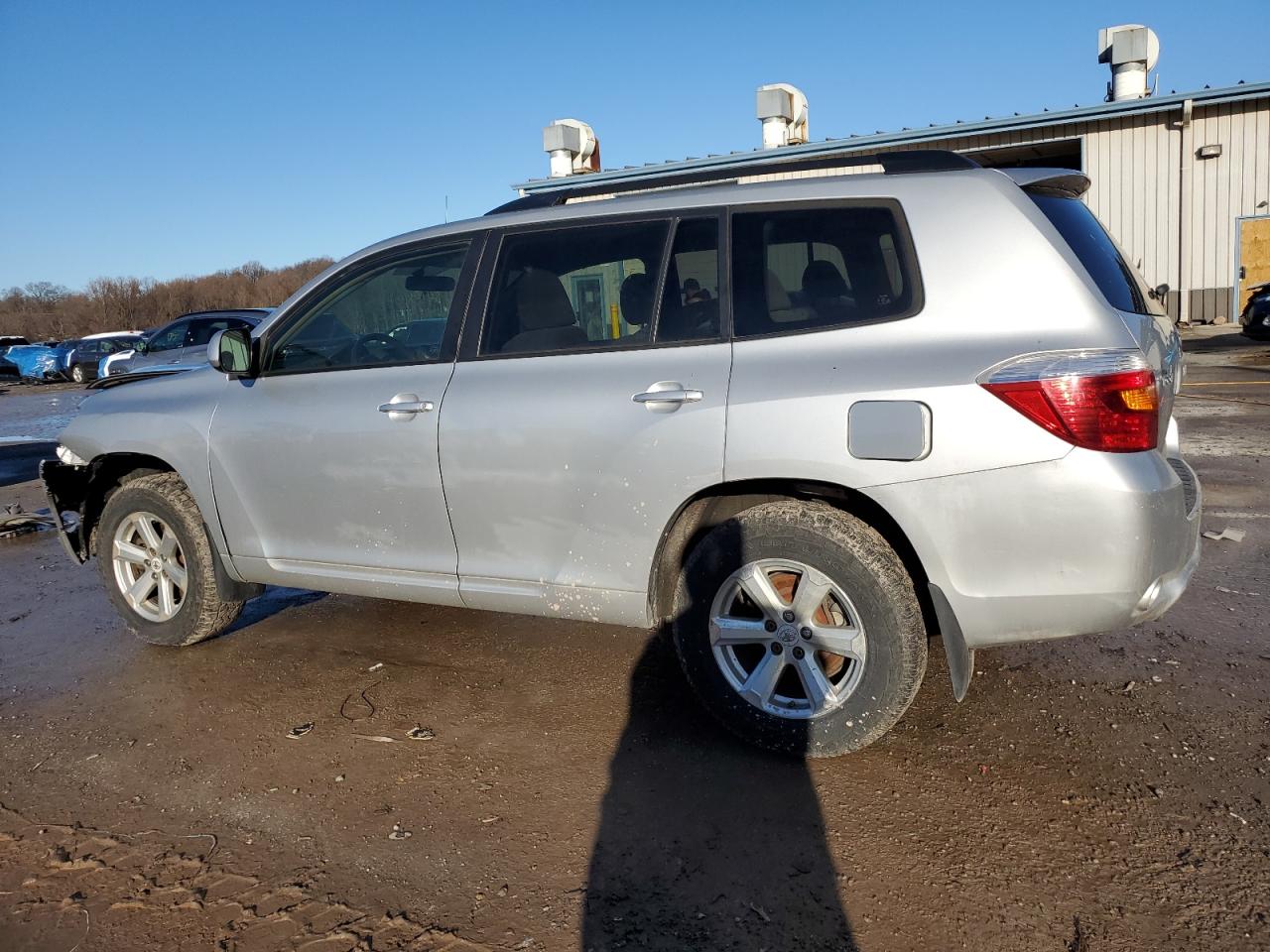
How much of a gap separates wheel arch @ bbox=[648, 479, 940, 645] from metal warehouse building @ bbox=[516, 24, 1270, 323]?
16.8m

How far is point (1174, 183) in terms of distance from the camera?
19.3 meters

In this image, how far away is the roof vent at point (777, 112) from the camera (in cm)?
2256

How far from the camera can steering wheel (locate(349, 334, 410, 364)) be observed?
3930mm

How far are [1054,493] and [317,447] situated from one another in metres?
2.85

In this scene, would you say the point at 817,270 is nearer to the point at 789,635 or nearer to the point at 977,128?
the point at 789,635

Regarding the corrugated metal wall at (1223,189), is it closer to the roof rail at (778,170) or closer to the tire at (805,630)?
the roof rail at (778,170)

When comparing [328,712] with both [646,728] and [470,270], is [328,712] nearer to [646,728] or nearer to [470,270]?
[646,728]

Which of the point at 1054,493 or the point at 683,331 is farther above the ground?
the point at 683,331

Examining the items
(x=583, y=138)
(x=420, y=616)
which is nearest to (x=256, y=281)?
(x=583, y=138)

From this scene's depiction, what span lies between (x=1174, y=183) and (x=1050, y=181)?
19.5 metres

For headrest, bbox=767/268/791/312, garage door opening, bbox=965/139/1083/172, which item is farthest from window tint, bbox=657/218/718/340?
garage door opening, bbox=965/139/1083/172

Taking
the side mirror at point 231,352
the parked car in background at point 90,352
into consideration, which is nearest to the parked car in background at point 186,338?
the side mirror at point 231,352

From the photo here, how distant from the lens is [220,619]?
4559 millimetres

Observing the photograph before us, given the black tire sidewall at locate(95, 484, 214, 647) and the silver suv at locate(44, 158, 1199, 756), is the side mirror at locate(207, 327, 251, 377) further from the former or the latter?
the black tire sidewall at locate(95, 484, 214, 647)
